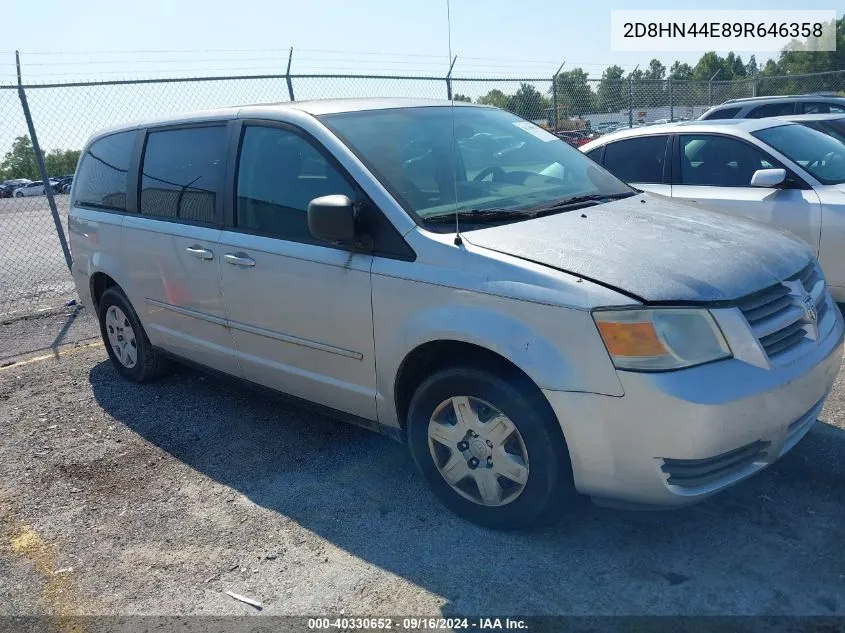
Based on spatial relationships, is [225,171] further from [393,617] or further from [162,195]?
[393,617]

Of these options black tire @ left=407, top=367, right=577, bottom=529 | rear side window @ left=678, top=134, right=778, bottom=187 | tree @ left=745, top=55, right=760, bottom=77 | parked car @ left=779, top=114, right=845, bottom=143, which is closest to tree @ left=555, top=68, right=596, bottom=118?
parked car @ left=779, top=114, right=845, bottom=143

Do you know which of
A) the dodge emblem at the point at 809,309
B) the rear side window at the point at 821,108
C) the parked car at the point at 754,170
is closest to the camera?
the dodge emblem at the point at 809,309

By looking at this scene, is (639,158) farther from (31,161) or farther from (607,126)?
(607,126)

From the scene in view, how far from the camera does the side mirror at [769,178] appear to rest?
18.0ft

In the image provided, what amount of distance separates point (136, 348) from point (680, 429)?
3917mm

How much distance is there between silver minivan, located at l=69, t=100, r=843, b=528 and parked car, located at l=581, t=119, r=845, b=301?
205cm

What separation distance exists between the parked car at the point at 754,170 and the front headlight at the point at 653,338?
284cm

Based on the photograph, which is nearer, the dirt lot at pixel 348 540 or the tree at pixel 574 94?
the dirt lot at pixel 348 540

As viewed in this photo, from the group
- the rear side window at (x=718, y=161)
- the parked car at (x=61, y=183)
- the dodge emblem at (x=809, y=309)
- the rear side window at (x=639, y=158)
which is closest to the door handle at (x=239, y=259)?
the dodge emblem at (x=809, y=309)

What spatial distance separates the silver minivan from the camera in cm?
274

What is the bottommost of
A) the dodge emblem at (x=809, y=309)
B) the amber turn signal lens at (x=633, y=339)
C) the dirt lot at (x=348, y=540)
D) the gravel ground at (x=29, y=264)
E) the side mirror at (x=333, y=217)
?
the gravel ground at (x=29, y=264)

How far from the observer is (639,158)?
6539 mm

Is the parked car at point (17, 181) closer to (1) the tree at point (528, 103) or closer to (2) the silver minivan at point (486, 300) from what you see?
(1) the tree at point (528, 103)

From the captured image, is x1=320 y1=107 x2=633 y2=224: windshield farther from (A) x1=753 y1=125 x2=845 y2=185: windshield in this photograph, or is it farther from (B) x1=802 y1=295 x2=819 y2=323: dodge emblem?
(A) x1=753 y1=125 x2=845 y2=185: windshield
